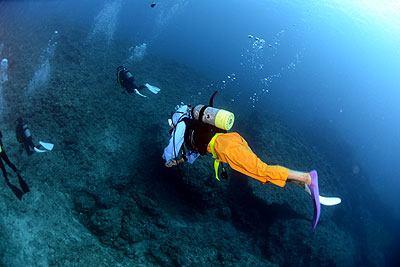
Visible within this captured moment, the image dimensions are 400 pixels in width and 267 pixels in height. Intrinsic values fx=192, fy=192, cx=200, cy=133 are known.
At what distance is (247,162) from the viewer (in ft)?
10.3

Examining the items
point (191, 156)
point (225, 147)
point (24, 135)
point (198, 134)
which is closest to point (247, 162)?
point (225, 147)

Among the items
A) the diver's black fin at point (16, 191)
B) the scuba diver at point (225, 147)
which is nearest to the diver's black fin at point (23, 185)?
the diver's black fin at point (16, 191)

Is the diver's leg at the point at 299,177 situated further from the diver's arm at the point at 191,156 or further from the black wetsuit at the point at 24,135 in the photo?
the black wetsuit at the point at 24,135

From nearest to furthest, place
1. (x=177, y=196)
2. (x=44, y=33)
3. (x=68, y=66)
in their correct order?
(x=177, y=196)
(x=68, y=66)
(x=44, y=33)

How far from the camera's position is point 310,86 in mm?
58219

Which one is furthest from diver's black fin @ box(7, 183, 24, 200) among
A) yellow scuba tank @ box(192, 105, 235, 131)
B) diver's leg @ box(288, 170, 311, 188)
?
diver's leg @ box(288, 170, 311, 188)

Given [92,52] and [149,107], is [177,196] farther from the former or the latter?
[92,52]

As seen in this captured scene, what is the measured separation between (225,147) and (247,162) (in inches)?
17.4

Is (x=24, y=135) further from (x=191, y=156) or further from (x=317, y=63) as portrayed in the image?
(x=317, y=63)

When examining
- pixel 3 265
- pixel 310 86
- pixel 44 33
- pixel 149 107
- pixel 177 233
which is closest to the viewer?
pixel 3 265

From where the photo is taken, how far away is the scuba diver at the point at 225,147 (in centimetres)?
313

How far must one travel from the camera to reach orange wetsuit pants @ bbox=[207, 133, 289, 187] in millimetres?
3096

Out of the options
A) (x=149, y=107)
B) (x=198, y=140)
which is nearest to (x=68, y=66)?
(x=149, y=107)

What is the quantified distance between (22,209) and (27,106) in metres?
6.08
